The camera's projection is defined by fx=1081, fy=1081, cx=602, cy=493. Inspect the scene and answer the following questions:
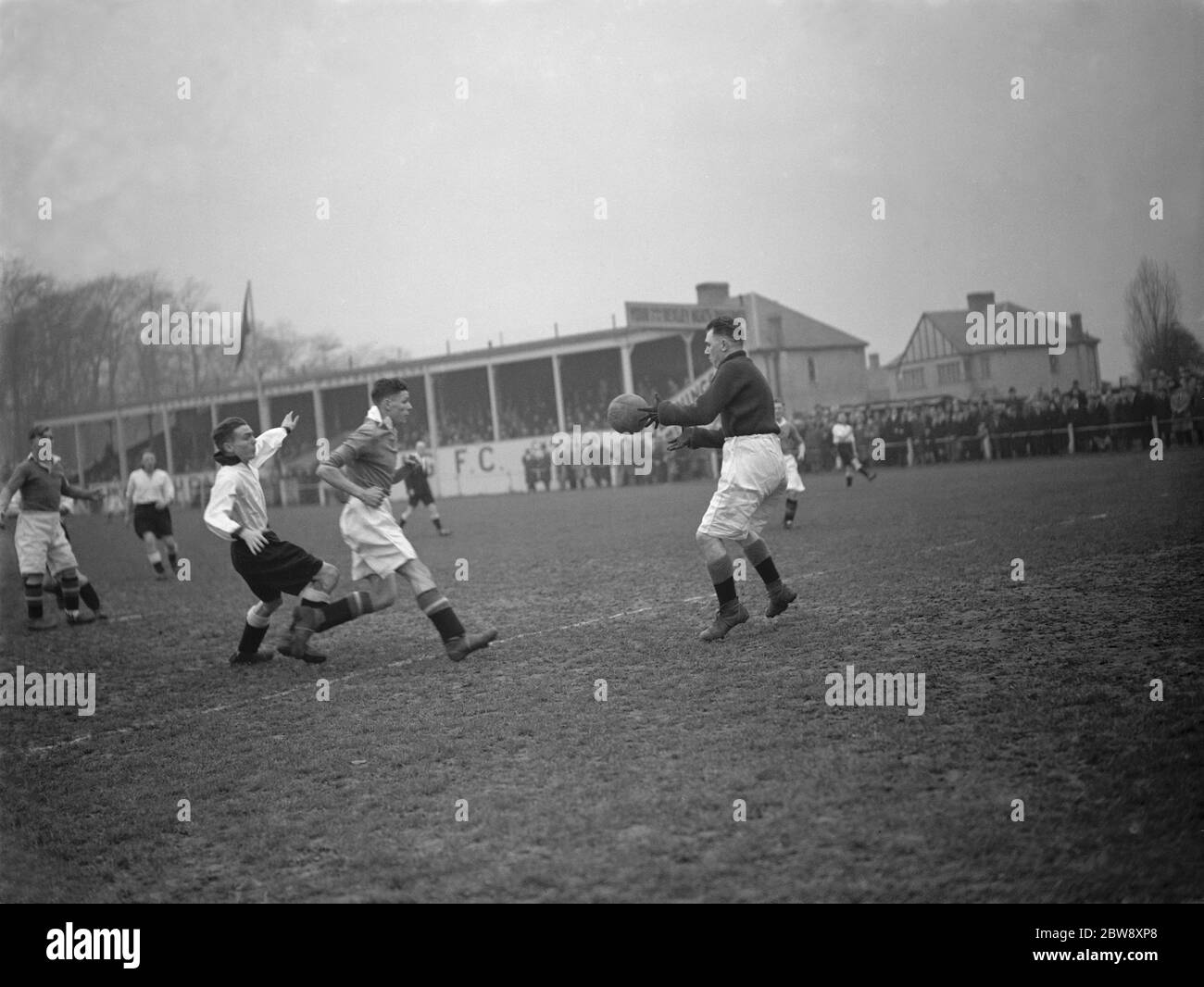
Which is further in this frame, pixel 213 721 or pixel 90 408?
pixel 90 408

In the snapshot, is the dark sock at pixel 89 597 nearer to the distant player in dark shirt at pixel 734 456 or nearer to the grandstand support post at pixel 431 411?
the distant player in dark shirt at pixel 734 456

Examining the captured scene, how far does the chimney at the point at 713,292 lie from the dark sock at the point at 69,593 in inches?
1254

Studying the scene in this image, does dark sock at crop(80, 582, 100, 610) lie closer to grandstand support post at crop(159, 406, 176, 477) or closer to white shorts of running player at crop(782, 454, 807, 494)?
white shorts of running player at crop(782, 454, 807, 494)

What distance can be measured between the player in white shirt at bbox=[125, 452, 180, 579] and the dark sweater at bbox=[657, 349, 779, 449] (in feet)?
34.3

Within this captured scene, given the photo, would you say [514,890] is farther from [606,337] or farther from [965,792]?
[606,337]

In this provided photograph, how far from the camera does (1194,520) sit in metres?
11.1

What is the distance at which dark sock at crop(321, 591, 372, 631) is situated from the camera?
7531 mm

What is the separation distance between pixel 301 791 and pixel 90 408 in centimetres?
2546

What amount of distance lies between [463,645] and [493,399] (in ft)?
99.7

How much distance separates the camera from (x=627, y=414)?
7.26 meters

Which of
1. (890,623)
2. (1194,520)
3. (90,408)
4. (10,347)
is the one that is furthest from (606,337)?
(890,623)
